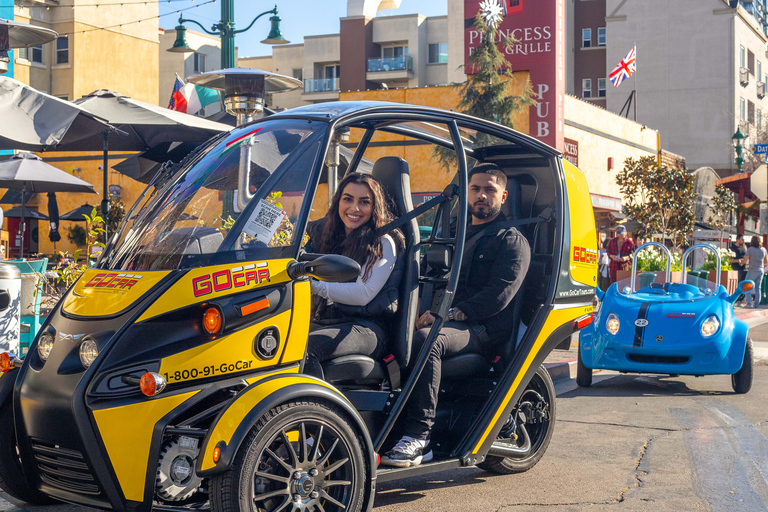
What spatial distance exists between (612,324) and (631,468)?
3312 millimetres

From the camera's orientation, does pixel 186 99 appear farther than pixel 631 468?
Yes

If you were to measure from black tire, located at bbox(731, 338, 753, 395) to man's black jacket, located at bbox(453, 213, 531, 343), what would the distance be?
14.2 ft

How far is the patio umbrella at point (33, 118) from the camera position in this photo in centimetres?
828

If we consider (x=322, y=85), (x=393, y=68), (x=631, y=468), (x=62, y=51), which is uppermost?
(x=393, y=68)

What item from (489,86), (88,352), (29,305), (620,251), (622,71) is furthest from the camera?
(622,71)

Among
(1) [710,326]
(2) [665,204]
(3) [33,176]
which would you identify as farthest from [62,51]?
(1) [710,326]

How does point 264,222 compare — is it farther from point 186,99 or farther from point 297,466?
point 186,99

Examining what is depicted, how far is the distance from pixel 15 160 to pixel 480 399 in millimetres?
11774

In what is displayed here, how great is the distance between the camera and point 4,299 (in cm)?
662

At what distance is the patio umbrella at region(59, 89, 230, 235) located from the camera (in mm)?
9498

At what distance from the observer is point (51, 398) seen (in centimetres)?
347

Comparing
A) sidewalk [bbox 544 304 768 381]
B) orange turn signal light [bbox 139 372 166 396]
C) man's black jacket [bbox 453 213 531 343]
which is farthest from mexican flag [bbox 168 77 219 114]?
orange turn signal light [bbox 139 372 166 396]

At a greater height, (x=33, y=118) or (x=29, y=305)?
(x=33, y=118)

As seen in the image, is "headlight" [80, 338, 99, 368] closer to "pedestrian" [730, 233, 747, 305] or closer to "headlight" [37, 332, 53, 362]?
"headlight" [37, 332, 53, 362]
